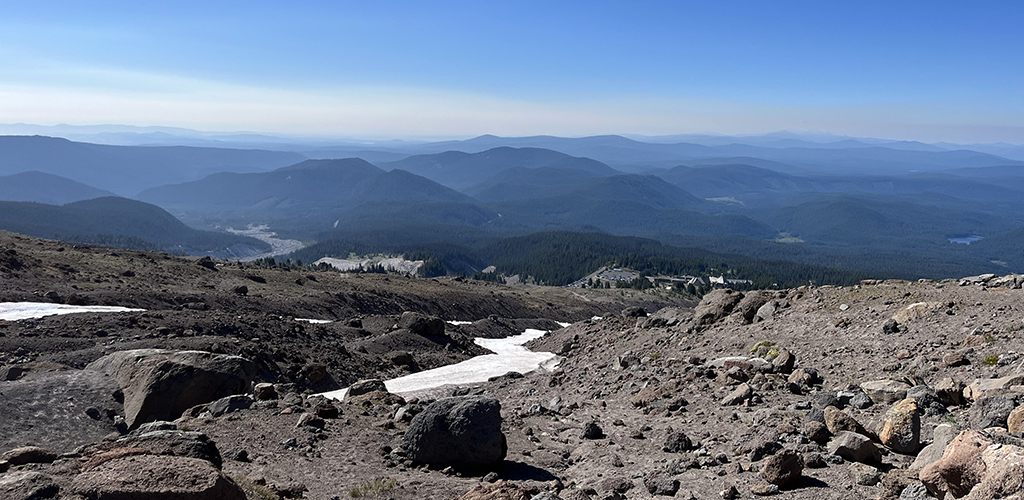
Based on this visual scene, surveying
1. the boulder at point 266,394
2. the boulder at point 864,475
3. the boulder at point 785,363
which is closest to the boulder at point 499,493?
the boulder at point 864,475

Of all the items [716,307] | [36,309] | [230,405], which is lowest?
[36,309]

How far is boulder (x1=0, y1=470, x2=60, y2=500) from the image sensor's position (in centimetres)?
777

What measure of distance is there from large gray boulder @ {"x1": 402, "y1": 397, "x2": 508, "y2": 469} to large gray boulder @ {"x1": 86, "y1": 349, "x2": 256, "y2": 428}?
31.7 feet

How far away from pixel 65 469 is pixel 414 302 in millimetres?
54579

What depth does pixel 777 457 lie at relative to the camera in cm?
1031

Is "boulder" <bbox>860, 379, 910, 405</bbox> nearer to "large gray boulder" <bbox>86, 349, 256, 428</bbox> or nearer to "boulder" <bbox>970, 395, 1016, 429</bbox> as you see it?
"boulder" <bbox>970, 395, 1016, 429</bbox>

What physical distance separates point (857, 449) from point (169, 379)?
62.7 feet

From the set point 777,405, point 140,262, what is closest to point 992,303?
point 777,405

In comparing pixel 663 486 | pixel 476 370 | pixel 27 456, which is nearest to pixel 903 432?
pixel 663 486

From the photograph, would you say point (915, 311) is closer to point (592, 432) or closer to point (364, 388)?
point (592, 432)

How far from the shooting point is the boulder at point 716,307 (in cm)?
2686

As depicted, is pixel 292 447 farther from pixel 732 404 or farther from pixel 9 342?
pixel 9 342

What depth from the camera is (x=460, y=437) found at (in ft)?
42.4

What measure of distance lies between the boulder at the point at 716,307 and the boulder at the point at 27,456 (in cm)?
2359
